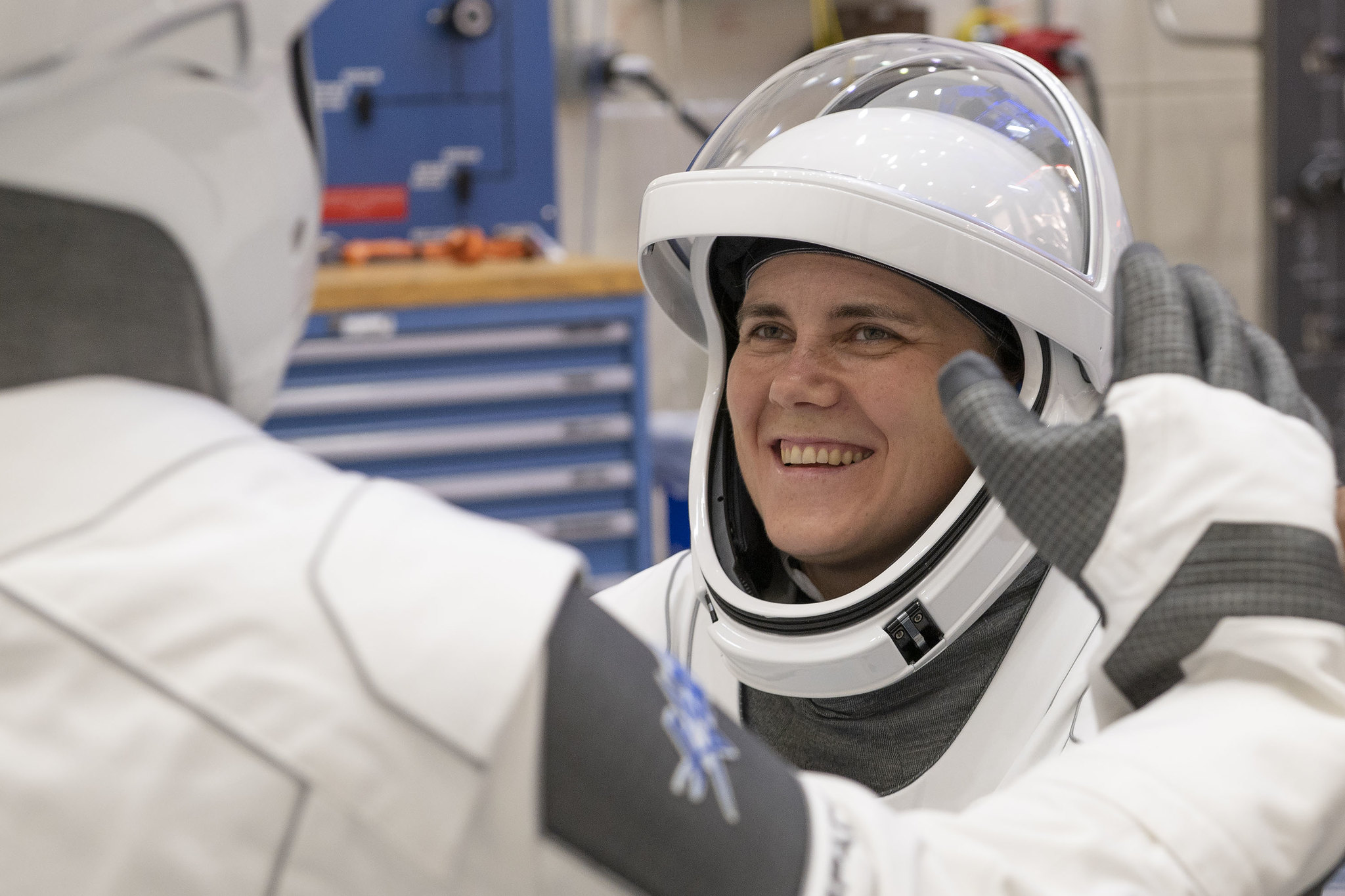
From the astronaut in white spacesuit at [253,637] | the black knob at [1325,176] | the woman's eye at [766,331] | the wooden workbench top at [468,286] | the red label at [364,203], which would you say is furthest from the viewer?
the black knob at [1325,176]

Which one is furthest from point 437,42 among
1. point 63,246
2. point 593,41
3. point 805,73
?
point 63,246

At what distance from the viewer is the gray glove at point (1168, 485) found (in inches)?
26.2

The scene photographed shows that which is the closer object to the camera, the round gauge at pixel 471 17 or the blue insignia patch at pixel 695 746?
the blue insignia patch at pixel 695 746

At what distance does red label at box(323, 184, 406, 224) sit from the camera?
327cm

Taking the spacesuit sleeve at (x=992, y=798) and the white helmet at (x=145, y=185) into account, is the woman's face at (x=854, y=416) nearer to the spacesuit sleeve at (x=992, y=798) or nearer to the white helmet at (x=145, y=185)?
the spacesuit sleeve at (x=992, y=798)

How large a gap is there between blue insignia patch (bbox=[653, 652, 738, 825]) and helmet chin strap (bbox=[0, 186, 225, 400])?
0.82 feet

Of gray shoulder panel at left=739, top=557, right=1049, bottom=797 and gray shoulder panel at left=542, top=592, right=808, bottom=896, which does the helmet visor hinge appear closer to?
gray shoulder panel at left=739, top=557, right=1049, bottom=797

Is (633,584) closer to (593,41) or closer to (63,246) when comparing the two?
(63,246)

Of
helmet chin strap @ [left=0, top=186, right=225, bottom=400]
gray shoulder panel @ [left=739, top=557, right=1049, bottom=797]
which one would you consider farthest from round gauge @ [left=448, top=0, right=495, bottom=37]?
helmet chin strap @ [left=0, top=186, right=225, bottom=400]

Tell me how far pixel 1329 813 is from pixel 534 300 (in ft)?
7.04

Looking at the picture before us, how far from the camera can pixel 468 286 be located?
2.61m

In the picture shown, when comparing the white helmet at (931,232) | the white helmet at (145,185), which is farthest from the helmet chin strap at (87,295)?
the white helmet at (931,232)

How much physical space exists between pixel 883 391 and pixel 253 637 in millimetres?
847

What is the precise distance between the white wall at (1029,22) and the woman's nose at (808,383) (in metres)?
2.77
